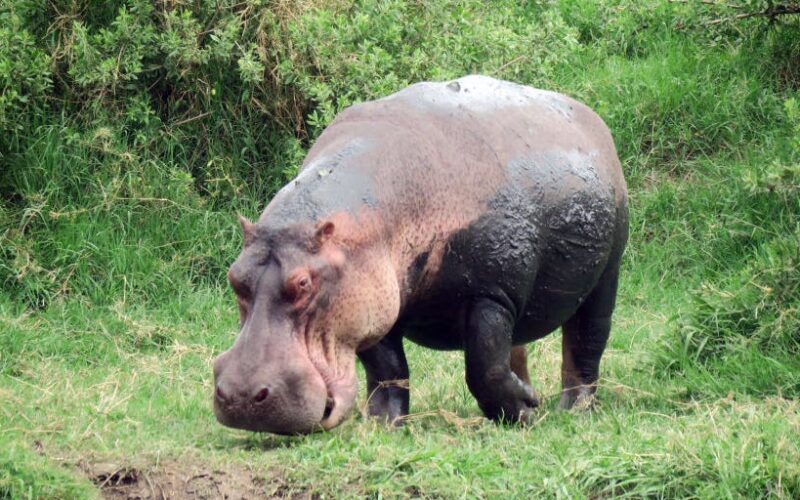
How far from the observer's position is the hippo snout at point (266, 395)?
4.79m

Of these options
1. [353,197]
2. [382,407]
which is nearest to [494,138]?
[353,197]

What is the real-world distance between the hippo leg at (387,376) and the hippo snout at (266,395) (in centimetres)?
A: 88

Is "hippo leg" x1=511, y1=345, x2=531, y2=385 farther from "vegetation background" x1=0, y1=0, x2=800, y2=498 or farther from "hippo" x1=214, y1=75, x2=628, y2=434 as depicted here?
"hippo" x1=214, y1=75, x2=628, y2=434

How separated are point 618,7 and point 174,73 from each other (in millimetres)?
3759

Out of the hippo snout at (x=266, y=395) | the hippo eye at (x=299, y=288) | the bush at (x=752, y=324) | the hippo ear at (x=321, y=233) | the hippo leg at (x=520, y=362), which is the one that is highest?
the hippo ear at (x=321, y=233)

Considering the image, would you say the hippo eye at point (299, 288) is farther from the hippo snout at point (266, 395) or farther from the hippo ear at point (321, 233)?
the hippo snout at point (266, 395)

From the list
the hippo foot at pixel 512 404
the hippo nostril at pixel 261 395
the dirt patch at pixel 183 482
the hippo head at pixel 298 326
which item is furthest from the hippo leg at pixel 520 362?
the dirt patch at pixel 183 482

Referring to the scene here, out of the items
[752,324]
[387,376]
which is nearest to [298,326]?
[387,376]

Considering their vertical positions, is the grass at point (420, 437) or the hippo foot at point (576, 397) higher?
the grass at point (420, 437)

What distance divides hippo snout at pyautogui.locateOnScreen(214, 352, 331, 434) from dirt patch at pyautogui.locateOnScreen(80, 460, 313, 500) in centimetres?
18

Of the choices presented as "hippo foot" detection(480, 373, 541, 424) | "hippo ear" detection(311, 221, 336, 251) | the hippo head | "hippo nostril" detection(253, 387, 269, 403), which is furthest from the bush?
"hippo nostril" detection(253, 387, 269, 403)

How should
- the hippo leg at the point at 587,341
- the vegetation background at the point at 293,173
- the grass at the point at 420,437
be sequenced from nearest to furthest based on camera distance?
the grass at the point at 420,437, the vegetation background at the point at 293,173, the hippo leg at the point at 587,341

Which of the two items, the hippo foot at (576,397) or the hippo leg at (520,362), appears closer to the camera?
the hippo foot at (576,397)

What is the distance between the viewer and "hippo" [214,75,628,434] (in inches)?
193
